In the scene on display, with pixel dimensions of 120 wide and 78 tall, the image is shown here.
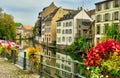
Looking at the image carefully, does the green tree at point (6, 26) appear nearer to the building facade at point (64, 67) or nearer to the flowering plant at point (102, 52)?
the building facade at point (64, 67)

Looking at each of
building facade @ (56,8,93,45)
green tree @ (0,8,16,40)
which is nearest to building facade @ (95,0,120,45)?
building facade @ (56,8,93,45)

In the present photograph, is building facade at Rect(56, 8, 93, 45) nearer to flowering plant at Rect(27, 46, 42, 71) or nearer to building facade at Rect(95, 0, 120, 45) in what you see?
building facade at Rect(95, 0, 120, 45)

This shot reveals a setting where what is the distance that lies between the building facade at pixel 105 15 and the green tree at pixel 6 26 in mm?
27168

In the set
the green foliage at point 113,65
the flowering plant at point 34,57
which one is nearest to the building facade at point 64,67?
the flowering plant at point 34,57

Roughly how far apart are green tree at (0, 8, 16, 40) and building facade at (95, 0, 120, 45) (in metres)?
27.2

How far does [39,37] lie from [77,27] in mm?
52904

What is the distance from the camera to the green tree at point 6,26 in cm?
9050

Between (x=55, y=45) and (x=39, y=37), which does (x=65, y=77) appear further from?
(x=39, y=37)

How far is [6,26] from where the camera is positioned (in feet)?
298

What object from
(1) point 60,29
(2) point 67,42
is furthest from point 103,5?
(1) point 60,29

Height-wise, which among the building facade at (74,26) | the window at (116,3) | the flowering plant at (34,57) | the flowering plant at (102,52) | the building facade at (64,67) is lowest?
the building facade at (64,67)

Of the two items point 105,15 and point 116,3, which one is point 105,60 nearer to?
point 116,3

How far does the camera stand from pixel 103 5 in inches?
A: 2896

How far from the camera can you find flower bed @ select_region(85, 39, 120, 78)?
19.6 feet
